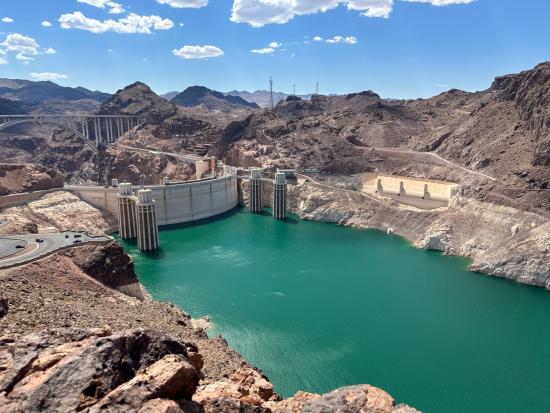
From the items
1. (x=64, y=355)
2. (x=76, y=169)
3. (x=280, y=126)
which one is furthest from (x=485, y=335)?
(x=76, y=169)

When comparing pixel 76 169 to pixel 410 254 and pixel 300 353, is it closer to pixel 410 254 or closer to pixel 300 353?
pixel 410 254

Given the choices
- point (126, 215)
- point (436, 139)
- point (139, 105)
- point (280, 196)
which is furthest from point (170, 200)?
point (139, 105)

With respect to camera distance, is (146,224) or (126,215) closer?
(146,224)

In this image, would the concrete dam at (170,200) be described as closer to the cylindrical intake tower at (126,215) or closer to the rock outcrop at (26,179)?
the cylindrical intake tower at (126,215)

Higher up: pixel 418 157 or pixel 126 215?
Result: pixel 418 157

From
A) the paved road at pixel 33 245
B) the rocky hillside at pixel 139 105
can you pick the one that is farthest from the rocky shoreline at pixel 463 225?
the rocky hillside at pixel 139 105

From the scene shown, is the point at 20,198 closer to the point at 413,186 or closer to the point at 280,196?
the point at 280,196
